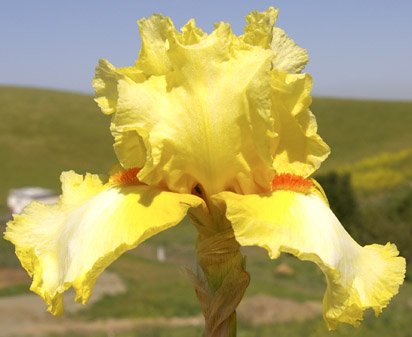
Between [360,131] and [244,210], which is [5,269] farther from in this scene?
[360,131]

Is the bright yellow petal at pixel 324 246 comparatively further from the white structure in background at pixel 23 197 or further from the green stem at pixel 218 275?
the white structure in background at pixel 23 197

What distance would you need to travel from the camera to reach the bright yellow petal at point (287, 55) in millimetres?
1970

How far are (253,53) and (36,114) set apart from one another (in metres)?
61.5

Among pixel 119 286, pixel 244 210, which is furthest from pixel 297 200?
pixel 119 286

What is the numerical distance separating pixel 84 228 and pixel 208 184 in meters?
0.33

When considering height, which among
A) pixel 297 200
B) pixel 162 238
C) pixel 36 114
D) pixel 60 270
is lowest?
pixel 36 114

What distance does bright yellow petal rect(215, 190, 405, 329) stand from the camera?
1530mm

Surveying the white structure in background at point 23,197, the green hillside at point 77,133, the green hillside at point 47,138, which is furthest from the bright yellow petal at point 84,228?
the green hillside at point 77,133

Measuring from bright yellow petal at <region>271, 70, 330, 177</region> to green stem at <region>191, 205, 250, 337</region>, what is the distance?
9.8 inches

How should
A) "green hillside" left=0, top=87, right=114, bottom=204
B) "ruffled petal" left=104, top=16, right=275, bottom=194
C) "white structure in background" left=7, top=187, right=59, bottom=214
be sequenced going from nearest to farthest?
"ruffled petal" left=104, top=16, right=275, bottom=194
"white structure in background" left=7, top=187, right=59, bottom=214
"green hillside" left=0, top=87, right=114, bottom=204

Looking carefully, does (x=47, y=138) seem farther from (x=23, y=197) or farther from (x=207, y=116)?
(x=207, y=116)

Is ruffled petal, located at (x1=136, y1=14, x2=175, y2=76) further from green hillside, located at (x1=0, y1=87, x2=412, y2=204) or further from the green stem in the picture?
green hillside, located at (x1=0, y1=87, x2=412, y2=204)

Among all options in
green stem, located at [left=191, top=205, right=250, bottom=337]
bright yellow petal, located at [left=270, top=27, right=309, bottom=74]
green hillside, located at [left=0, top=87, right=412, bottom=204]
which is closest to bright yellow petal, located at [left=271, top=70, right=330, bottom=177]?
bright yellow petal, located at [left=270, top=27, right=309, bottom=74]

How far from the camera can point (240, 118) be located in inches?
68.2
